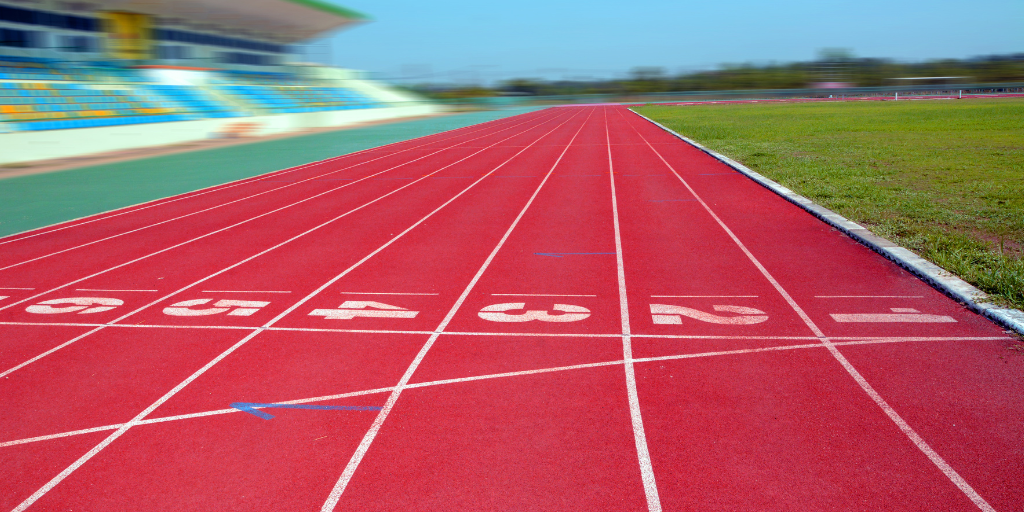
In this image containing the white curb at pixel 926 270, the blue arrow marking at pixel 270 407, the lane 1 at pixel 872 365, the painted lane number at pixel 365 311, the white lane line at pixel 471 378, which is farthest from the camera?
the painted lane number at pixel 365 311

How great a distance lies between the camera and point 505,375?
452cm

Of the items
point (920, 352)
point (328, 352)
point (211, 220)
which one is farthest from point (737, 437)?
point (211, 220)

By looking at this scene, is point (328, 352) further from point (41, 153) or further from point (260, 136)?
point (260, 136)

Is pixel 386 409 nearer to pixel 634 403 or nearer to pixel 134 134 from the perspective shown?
pixel 634 403

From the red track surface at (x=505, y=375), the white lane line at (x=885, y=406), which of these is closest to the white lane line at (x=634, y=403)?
the red track surface at (x=505, y=375)

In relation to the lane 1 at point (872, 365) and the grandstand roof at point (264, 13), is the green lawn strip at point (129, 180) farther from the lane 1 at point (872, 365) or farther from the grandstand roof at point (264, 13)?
the grandstand roof at point (264, 13)

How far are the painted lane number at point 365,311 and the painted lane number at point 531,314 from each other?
0.61 meters

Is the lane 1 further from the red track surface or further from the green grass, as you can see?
the green grass

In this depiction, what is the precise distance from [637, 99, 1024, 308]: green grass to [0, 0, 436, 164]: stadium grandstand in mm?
17768

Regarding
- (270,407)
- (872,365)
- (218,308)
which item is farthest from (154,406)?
(872,365)

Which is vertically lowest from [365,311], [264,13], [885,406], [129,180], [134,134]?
[885,406]

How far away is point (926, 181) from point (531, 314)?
29.0ft

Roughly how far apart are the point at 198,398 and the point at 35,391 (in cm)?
113

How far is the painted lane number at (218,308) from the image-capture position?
601 cm
